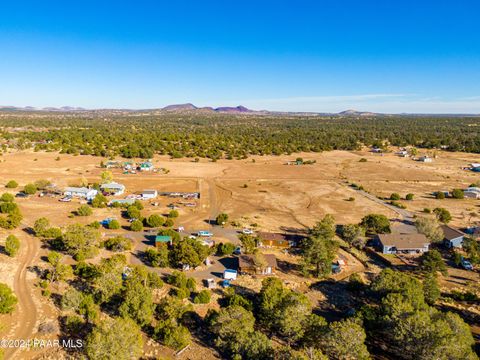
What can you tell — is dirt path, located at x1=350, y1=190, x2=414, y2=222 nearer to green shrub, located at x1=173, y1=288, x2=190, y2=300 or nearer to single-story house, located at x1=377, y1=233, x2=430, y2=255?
single-story house, located at x1=377, y1=233, x2=430, y2=255

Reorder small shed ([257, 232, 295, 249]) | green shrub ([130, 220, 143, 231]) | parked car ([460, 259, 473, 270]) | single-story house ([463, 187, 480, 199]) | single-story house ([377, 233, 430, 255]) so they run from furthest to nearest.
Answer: single-story house ([463, 187, 480, 199]) < green shrub ([130, 220, 143, 231]) < small shed ([257, 232, 295, 249]) < single-story house ([377, 233, 430, 255]) < parked car ([460, 259, 473, 270])

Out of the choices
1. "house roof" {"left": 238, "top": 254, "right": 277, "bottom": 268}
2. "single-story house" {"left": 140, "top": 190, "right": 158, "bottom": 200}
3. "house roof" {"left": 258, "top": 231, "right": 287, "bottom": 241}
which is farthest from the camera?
"single-story house" {"left": 140, "top": 190, "right": 158, "bottom": 200}

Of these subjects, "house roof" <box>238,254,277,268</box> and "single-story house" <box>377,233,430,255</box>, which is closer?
"house roof" <box>238,254,277,268</box>

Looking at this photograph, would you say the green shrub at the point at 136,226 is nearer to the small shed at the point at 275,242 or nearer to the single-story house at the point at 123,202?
the single-story house at the point at 123,202

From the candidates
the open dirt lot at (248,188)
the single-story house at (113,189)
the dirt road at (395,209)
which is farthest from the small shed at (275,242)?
the single-story house at (113,189)

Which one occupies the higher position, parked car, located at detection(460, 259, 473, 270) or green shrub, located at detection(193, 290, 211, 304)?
green shrub, located at detection(193, 290, 211, 304)

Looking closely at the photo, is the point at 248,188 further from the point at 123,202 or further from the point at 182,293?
the point at 182,293

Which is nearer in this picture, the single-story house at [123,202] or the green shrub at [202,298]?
the green shrub at [202,298]

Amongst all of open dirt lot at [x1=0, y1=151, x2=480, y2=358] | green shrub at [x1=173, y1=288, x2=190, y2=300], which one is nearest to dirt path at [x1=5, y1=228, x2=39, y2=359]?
open dirt lot at [x1=0, y1=151, x2=480, y2=358]
